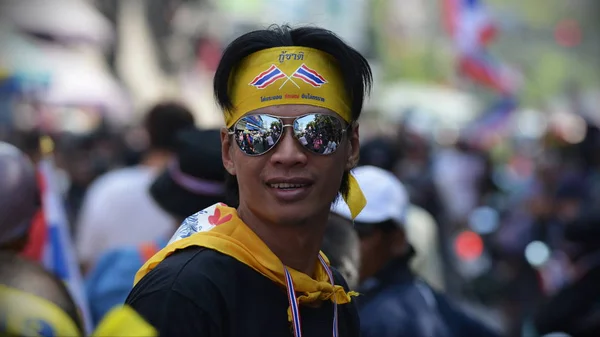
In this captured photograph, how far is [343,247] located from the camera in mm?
4262

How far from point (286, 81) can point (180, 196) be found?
2.25m

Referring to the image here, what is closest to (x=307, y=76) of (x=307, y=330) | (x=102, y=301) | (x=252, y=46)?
(x=252, y=46)

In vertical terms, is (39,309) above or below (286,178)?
below

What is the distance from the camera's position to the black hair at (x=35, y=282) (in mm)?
3039

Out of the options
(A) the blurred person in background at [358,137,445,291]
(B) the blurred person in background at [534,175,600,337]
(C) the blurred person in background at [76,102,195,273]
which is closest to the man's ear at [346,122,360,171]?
(B) the blurred person in background at [534,175,600,337]

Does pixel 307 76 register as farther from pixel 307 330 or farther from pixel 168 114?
pixel 168 114

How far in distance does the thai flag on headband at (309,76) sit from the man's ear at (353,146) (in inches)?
9.6

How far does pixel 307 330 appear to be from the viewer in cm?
271

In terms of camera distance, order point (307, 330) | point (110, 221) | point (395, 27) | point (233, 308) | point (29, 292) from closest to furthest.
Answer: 1. point (233, 308)
2. point (307, 330)
3. point (29, 292)
4. point (110, 221)
5. point (395, 27)

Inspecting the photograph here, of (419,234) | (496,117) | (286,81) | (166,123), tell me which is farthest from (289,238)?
(496,117)

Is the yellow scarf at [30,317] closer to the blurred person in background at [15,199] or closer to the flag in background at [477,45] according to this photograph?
the blurred person in background at [15,199]

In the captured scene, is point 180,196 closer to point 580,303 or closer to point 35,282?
point 35,282

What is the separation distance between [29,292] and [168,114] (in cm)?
379

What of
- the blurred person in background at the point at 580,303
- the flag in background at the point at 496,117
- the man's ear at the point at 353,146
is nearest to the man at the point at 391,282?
the blurred person in background at the point at 580,303
